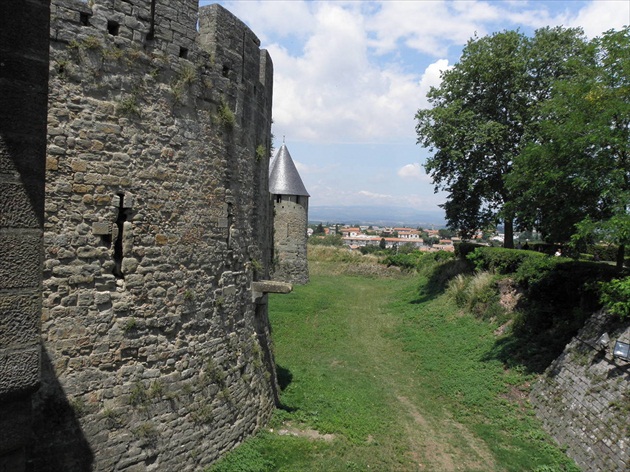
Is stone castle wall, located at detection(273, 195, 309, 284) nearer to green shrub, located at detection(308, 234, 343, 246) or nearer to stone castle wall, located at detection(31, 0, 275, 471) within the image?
stone castle wall, located at detection(31, 0, 275, 471)

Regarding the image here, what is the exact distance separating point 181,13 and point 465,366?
11.4m

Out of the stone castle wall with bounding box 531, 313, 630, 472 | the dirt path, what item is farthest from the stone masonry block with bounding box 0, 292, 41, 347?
the stone castle wall with bounding box 531, 313, 630, 472

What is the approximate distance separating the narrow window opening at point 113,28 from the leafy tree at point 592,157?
31.1ft

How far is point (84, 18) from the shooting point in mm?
5223

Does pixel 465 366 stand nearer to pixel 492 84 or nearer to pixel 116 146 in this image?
pixel 116 146

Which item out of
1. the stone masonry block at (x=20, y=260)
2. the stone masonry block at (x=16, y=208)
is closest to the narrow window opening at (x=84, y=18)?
the stone masonry block at (x=16, y=208)

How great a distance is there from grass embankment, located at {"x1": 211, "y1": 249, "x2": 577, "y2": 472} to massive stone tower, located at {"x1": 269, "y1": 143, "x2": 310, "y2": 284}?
730 cm

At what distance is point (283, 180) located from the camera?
2680cm

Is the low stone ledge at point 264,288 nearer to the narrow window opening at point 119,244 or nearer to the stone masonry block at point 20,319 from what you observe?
the narrow window opening at point 119,244

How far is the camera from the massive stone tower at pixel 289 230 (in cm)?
2638

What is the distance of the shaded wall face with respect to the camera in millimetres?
2465

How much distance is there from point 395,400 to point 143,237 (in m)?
7.65

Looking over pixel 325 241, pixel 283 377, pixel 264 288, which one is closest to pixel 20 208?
pixel 264 288

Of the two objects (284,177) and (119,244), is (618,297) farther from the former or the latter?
(284,177)
